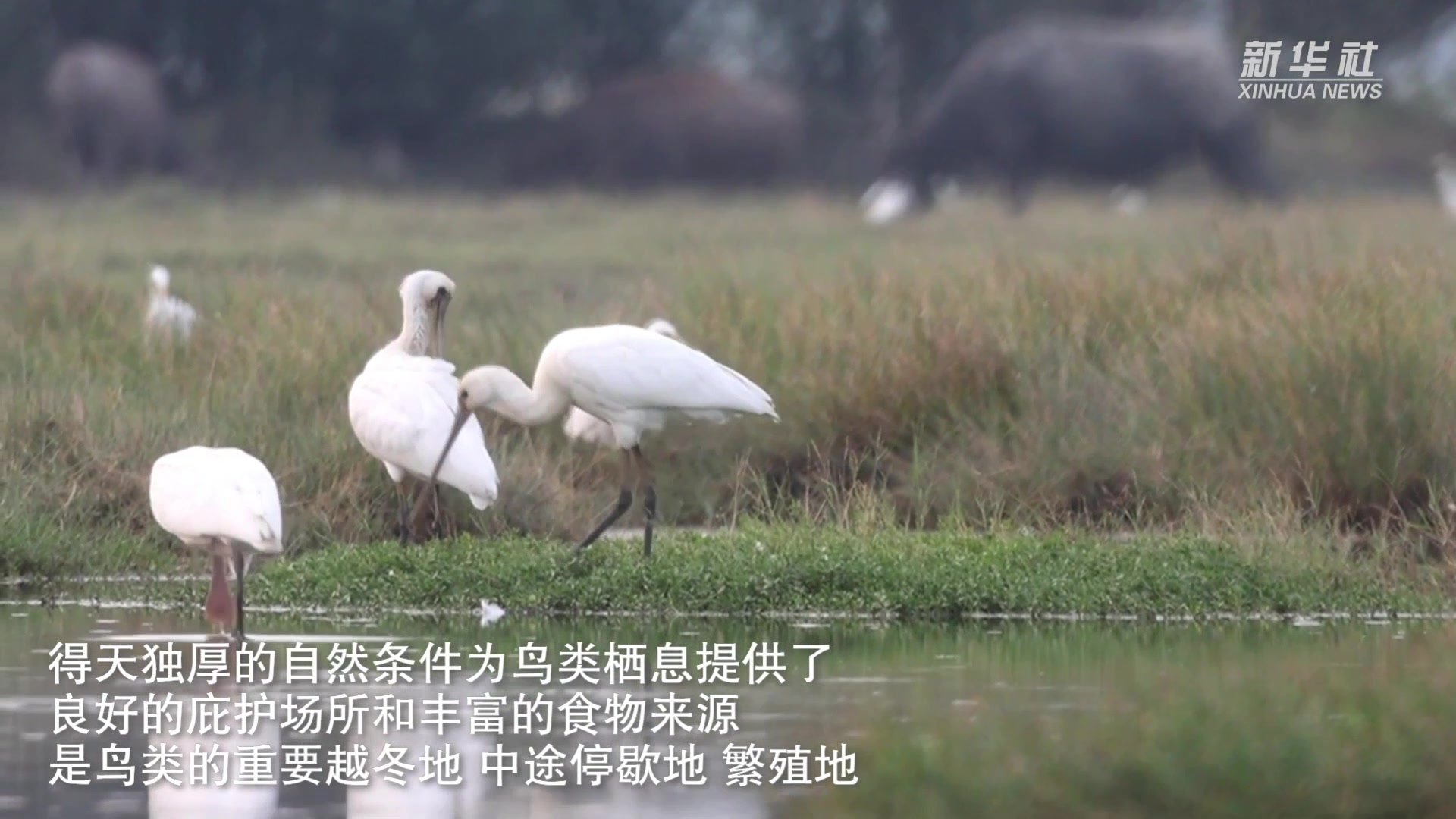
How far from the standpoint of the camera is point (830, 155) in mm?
38875

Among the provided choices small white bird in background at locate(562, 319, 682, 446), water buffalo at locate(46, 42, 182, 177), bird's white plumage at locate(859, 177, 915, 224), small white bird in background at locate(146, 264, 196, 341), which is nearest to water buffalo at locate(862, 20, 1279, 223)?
bird's white plumage at locate(859, 177, 915, 224)

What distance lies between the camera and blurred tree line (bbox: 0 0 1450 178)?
36844mm

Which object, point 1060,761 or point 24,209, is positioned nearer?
point 1060,761

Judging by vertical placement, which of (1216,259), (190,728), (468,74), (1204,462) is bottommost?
(190,728)

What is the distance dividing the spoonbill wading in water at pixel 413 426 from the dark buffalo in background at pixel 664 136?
81.8 ft

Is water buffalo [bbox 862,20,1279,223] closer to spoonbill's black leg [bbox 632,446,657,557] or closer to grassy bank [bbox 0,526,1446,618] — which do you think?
spoonbill's black leg [bbox 632,446,657,557]

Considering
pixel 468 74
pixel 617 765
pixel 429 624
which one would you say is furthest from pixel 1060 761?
pixel 468 74

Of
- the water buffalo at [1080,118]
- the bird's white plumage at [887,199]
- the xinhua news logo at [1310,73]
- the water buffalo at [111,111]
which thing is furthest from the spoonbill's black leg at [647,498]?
the water buffalo at [111,111]

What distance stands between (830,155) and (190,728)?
31.3 metres

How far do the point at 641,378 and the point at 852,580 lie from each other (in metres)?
1.13

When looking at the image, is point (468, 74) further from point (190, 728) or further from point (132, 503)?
point (190, 728)

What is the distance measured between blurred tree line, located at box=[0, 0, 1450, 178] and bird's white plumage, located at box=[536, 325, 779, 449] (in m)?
26.0

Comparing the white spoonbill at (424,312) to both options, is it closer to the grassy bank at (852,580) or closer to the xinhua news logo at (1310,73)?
the grassy bank at (852,580)

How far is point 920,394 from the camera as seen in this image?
12797mm
